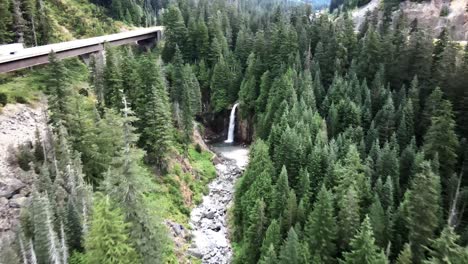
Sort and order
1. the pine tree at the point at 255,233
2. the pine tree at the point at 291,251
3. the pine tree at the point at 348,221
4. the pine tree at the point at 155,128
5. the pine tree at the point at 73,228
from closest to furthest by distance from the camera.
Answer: the pine tree at the point at 291,251 → the pine tree at the point at 73,228 → the pine tree at the point at 348,221 → the pine tree at the point at 255,233 → the pine tree at the point at 155,128

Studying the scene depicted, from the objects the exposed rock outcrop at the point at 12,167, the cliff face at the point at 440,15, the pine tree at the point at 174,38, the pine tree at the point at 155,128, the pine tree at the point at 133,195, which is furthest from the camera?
the pine tree at the point at 174,38

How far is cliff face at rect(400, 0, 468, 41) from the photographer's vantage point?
294 feet

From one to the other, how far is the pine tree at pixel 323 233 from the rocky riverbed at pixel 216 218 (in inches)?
539

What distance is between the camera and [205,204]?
58.7 m

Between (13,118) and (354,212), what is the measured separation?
40644 millimetres

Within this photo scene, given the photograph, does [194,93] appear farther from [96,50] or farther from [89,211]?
[89,211]

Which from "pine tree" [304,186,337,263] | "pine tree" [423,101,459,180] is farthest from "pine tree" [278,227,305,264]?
"pine tree" [423,101,459,180]

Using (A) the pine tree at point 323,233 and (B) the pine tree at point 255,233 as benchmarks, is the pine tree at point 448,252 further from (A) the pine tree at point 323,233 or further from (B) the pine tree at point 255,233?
(B) the pine tree at point 255,233

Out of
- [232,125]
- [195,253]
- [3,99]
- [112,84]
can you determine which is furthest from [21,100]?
[232,125]

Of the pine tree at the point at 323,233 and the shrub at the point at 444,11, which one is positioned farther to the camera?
the shrub at the point at 444,11

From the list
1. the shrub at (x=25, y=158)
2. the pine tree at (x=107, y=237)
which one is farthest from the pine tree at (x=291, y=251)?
the shrub at (x=25, y=158)

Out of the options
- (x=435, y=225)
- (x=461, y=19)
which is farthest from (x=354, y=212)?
(x=461, y=19)

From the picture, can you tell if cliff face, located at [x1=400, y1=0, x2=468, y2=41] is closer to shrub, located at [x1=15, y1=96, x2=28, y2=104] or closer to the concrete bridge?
the concrete bridge

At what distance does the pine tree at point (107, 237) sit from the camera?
24.1 metres
